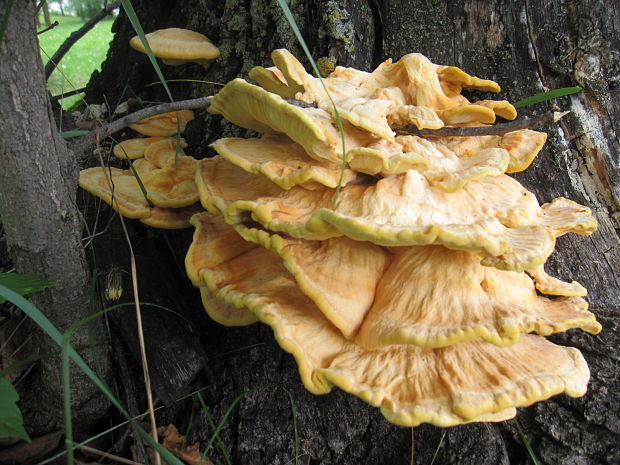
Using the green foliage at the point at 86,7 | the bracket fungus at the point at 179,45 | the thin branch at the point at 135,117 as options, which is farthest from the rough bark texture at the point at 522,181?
the green foliage at the point at 86,7

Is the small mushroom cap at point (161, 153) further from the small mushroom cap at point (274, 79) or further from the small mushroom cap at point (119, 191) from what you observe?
the small mushroom cap at point (274, 79)

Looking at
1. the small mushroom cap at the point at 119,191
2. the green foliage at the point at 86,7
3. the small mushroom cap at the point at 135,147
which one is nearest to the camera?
the small mushroom cap at the point at 119,191

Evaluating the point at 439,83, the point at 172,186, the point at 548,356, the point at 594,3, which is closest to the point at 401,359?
the point at 548,356

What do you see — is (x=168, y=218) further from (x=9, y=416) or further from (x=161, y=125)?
(x=9, y=416)

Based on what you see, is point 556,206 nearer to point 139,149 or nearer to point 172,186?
point 172,186

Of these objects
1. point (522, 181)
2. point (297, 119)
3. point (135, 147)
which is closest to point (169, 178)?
point (135, 147)

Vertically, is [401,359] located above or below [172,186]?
below
